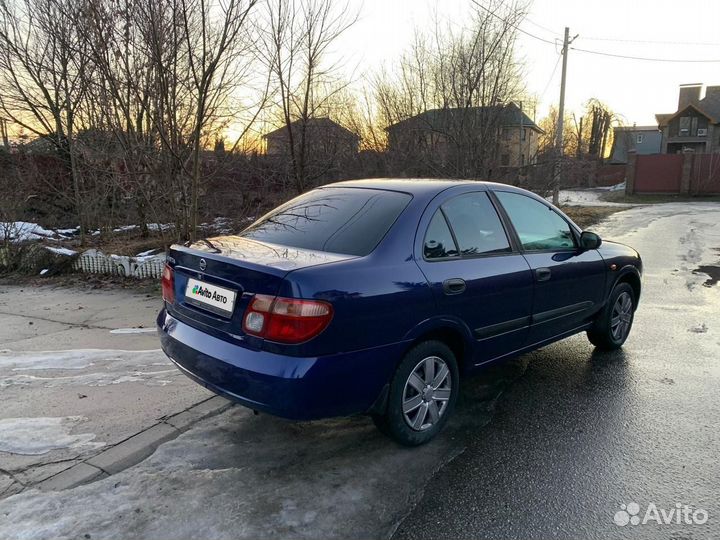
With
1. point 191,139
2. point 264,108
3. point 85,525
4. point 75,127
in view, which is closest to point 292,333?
point 85,525

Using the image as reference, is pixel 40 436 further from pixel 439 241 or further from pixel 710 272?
pixel 710 272

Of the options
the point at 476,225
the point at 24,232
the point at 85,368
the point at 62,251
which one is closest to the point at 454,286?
the point at 476,225

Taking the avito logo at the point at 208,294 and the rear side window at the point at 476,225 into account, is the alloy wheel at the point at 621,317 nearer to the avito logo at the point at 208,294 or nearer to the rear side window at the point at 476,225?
the rear side window at the point at 476,225

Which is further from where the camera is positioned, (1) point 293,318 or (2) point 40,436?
(2) point 40,436

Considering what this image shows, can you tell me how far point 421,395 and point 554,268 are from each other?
1651mm

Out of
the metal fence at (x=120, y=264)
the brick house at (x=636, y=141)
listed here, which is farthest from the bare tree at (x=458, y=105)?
the brick house at (x=636, y=141)

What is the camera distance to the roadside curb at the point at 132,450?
9.22 ft

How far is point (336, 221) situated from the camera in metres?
3.38

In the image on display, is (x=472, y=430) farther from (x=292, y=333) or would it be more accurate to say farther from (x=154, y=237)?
(x=154, y=237)

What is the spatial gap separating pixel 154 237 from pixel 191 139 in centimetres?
323

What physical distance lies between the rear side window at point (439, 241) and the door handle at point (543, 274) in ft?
2.88

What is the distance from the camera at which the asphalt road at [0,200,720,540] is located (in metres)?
2.47

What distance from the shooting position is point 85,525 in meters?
2.42

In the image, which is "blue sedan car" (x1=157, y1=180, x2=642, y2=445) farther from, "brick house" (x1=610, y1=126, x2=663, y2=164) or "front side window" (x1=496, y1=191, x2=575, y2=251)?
"brick house" (x1=610, y1=126, x2=663, y2=164)
